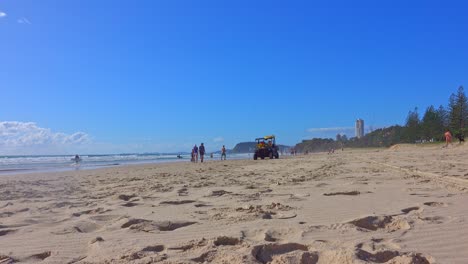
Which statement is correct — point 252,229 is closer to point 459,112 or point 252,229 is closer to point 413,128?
point 459,112

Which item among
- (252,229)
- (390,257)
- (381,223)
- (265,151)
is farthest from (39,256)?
(265,151)

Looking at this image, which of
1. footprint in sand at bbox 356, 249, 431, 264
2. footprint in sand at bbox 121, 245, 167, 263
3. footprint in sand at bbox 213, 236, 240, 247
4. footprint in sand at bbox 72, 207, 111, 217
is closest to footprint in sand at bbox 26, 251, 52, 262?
footprint in sand at bbox 121, 245, 167, 263

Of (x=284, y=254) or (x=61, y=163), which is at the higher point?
(x=61, y=163)

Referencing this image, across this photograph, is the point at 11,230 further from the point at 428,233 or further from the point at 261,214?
the point at 428,233

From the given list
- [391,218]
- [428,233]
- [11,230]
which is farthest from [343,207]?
[11,230]

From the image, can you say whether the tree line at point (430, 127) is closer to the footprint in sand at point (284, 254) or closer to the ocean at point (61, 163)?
the ocean at point (61, 163)

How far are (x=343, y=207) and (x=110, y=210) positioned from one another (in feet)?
10.3

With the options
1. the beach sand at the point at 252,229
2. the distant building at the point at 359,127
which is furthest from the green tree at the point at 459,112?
the distant building at the point at 359,127

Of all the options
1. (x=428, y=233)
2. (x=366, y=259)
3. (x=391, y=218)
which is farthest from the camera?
(x=391, y=218)

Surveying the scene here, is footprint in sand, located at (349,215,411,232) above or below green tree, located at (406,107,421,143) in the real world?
below

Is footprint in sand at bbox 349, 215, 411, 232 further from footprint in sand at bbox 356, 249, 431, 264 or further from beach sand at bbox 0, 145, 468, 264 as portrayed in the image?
footprint in sand at bbox 356, 249, 431, 264

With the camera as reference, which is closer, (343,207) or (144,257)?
(144,257)

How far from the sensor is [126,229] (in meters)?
4.22

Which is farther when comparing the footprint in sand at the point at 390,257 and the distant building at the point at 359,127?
the distant building at the point at 359,127
